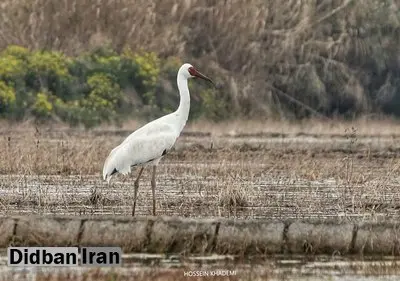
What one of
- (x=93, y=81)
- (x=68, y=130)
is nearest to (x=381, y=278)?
(x=68, y=130)

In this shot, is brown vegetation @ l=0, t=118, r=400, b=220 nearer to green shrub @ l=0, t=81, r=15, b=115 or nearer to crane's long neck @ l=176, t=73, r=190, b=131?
crane's long neck @ l=176, t=73, r=190, b=131

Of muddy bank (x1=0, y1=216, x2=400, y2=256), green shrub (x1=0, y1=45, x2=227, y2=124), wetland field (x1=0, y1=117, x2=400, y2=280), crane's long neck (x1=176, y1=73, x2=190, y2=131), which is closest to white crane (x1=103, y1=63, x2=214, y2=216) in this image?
crane's long neck (x1=176, y1=73, x2=190, y2=131)

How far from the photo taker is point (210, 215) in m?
12.6

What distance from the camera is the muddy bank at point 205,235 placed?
413 inches

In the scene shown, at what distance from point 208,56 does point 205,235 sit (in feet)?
85.6

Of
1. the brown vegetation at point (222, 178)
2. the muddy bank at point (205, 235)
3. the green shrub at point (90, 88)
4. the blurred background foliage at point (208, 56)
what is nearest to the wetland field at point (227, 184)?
the brown vegetation at point (222, 178)

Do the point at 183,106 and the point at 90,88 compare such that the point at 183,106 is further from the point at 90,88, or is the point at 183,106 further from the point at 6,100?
the point at 90,88

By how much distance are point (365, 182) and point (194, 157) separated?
6061mm

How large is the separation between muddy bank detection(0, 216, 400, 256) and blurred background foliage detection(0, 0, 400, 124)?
20.2m

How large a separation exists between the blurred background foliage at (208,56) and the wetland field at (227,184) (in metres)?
5.83

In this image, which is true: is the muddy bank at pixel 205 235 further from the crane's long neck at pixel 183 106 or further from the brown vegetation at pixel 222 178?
the crane's long neck at pixel 183 106

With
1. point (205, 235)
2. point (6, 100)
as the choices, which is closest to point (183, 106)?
point (205, 235)

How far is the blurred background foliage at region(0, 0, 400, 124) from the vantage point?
31.8 m

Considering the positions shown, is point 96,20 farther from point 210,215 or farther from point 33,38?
point 210,215
